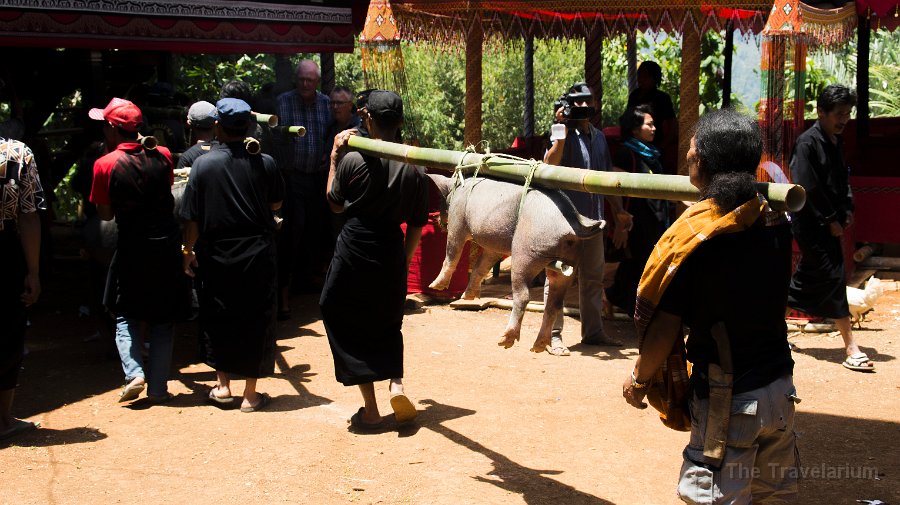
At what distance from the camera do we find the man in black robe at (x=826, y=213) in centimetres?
654

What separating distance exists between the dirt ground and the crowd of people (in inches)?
10.2

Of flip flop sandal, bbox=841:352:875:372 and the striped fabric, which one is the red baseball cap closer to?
the striped fabric

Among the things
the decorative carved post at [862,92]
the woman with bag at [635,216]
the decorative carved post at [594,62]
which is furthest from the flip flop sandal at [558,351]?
the decorative carved post at [862,92]

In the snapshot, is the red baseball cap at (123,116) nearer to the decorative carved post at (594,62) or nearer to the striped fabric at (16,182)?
the striped fabric at (16,182)

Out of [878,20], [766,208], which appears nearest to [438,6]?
[878,20]

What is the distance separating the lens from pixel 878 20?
10031 mm

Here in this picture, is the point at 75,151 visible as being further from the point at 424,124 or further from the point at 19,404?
the point at 424,124

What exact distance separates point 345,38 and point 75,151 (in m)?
3.36

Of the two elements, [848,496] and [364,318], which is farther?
[364,318]

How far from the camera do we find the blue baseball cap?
5.56 metres

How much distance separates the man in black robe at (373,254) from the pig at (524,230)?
41.5 inches

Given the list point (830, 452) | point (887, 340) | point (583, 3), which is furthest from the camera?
point (583, 3)

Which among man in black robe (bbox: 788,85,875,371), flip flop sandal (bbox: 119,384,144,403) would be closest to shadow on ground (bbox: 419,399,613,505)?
flip flop sandal (bbox: 119,384,144,403)

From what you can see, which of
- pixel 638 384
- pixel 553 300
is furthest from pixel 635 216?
pixel 638 384
